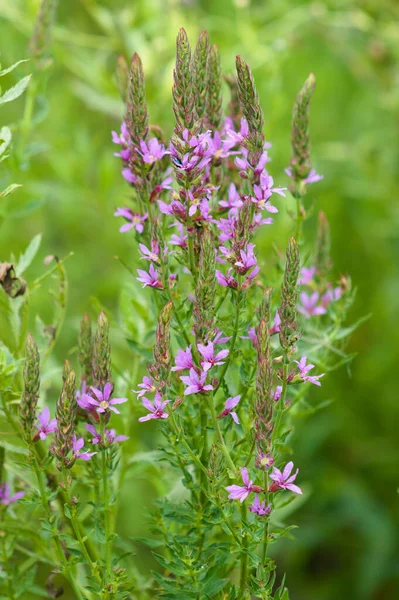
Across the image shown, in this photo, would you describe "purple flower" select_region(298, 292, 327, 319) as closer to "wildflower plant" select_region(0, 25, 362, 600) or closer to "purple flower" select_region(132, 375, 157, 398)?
"wildflower plant" select_region(0, 25, 362, 600)

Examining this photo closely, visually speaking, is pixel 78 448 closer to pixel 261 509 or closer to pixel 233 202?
pixel 261 509

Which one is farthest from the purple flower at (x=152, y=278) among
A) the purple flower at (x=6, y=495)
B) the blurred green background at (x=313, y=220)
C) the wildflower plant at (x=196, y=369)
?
the blurred green background at (x=313, y=220)

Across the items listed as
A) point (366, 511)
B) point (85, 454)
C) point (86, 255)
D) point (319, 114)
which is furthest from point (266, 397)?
point (319, 114)

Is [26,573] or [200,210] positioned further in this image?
[26,573]

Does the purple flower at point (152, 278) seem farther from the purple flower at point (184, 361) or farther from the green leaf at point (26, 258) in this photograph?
the green leaf at point (26, 258)

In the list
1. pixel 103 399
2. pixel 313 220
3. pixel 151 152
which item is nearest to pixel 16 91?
pixel 151 152

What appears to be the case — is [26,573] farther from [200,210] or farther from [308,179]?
[308,179]

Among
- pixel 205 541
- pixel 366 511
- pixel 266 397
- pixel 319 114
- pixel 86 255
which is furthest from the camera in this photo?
pixel 319 114
